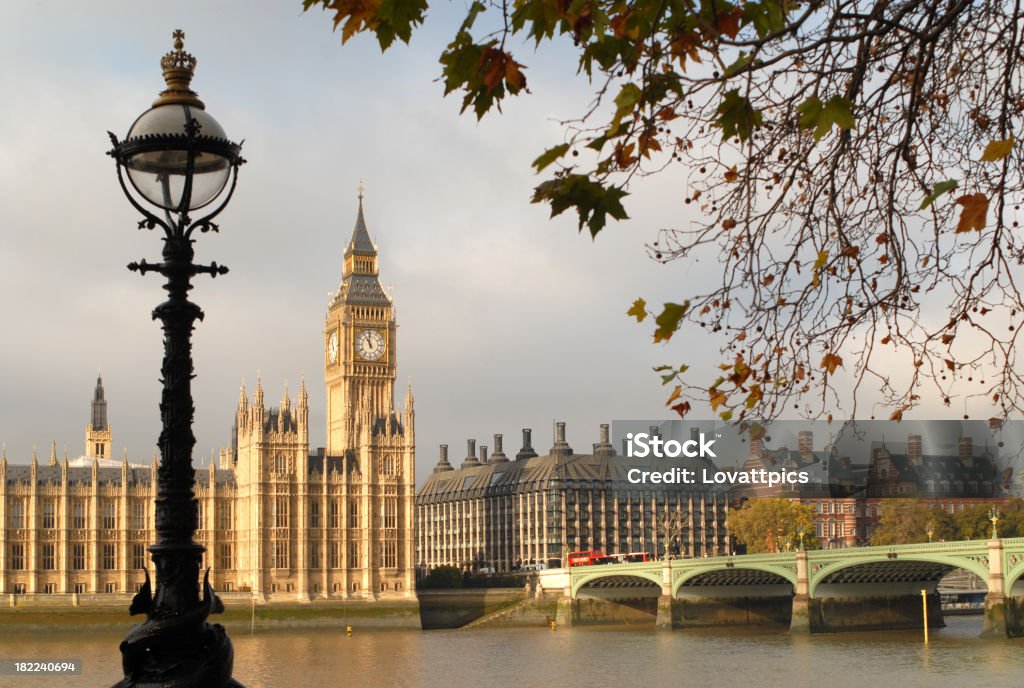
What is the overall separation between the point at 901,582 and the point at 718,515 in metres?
46.1

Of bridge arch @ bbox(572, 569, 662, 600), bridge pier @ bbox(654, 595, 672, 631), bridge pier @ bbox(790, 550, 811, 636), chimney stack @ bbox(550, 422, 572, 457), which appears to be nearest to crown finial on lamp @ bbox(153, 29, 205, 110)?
bridge pier @ bbox(790, 550, 811, 636)

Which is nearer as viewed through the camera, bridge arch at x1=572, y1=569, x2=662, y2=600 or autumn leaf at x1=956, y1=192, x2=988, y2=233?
autumn leaf at x1=956, y1=192, x2=988, y2=233

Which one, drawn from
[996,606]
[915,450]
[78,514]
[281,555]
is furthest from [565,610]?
[915,450]

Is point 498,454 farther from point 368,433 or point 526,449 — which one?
point 368,433

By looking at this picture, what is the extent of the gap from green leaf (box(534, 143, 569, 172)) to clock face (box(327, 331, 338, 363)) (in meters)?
86.7

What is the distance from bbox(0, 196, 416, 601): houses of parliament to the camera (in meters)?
79.3

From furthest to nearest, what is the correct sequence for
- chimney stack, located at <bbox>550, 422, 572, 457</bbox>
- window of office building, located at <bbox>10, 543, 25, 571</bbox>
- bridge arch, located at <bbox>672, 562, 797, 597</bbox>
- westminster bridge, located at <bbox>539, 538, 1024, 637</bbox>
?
1. chimney stack, located at <bbox>550, 422, 572, 457</bbox>
2. window of office building, located at <bbox>10, 543, 25, 571</bbox>
3. bridge arch, located at <bbox>672, 562, 797, 597</bbox>
4. westminster bridge, located at <bbox>539, 538, 1024, 637</bbox>

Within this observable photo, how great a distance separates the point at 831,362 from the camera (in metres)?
6.77

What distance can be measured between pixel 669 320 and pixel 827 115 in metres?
1.13

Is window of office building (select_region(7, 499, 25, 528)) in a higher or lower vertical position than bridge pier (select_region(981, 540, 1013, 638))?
higher

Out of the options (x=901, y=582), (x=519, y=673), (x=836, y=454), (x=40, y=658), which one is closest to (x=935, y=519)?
(x=836, y=454)

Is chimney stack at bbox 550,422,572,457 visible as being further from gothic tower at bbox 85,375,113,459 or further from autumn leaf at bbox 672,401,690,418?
autumn leaf at bbox 672,401,690,418

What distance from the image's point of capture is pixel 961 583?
95500 millimetres

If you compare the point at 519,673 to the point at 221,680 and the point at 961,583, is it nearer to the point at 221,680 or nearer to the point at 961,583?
the point at 221,680
